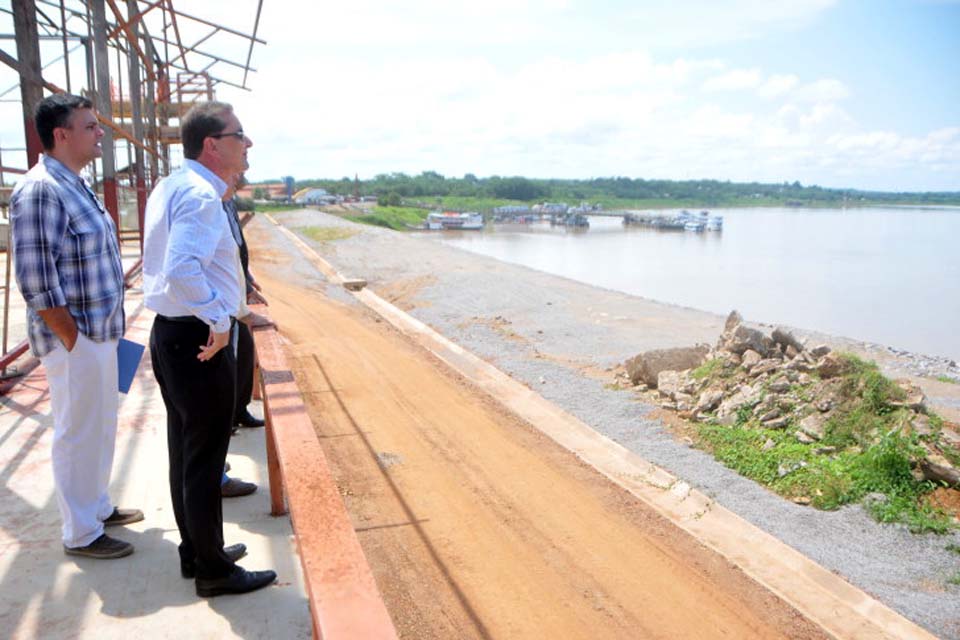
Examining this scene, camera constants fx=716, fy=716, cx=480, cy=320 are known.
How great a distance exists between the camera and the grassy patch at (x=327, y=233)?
32.1 metres

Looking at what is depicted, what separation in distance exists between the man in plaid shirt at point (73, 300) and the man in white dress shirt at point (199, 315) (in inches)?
18.4

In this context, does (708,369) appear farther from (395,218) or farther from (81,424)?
(395,218)

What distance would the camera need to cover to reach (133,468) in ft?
13.8

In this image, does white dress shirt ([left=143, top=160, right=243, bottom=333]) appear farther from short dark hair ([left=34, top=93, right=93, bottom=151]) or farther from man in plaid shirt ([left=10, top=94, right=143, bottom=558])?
short dark hair ([left=34, top=93, right=93, bottom=151])

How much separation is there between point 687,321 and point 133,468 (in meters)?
13.3

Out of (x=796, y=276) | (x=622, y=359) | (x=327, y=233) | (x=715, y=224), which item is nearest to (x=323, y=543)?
(x=622, y=359)

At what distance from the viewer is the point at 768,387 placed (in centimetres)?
714

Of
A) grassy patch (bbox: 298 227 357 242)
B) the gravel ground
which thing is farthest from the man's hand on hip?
grassy patch (bbox: 298 227 357 242)

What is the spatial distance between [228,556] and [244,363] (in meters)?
1.85

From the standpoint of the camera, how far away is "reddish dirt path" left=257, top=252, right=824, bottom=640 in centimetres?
352

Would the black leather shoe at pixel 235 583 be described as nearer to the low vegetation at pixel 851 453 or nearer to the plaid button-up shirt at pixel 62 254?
the plaid button-up shirt at pixel 62 254

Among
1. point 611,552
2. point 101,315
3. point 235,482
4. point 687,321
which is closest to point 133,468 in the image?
point 235,482

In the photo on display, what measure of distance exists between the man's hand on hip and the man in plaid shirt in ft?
2.54

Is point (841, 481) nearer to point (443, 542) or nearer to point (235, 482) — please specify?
point (443, 542)
